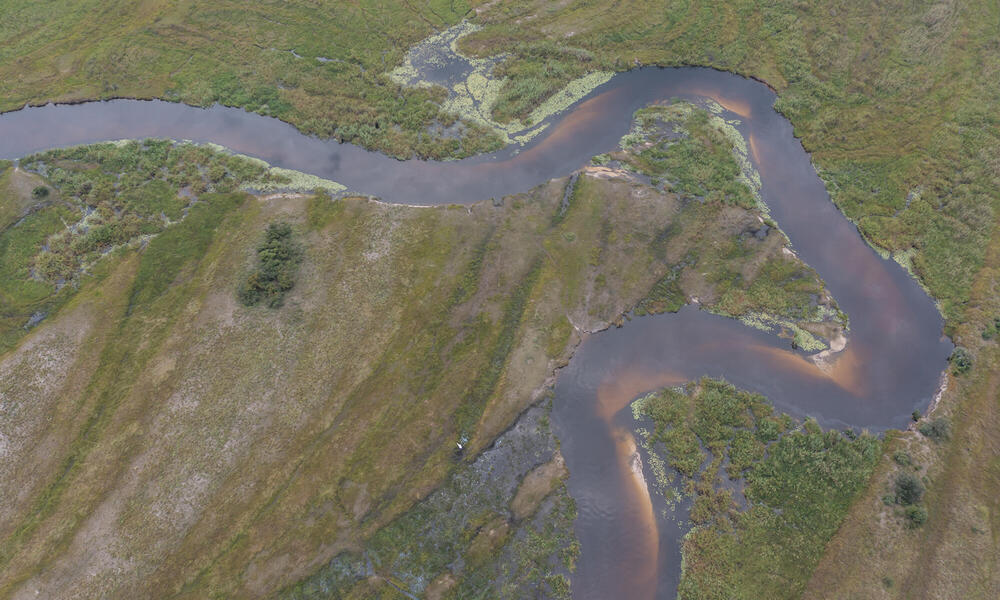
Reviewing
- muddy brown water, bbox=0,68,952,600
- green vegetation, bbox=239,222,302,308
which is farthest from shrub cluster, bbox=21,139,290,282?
green vegetation, bbox=239,222,302,308

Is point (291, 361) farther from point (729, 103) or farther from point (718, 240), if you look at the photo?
point (729, 103)

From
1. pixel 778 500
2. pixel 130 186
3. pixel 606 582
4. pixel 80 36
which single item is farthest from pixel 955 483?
pixel 80 36

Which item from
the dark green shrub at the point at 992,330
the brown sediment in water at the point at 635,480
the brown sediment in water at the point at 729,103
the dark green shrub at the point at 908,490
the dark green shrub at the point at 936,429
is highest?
the brown sediment in water at the point at 729,103

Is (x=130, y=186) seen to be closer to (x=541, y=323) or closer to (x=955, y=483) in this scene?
(x=541, y=323)

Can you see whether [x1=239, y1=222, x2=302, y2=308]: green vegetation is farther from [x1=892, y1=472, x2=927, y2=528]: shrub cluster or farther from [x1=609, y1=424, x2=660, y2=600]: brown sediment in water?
[x1=892, y1=472, x2=927, y2=528]: shrub cluster

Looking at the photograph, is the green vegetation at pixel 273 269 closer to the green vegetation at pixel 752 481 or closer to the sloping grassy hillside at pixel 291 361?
the sloping grassy hillside at pixel 291 361

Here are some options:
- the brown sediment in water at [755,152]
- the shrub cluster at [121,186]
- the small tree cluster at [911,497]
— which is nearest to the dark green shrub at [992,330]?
the small tree cluster at [911,497]

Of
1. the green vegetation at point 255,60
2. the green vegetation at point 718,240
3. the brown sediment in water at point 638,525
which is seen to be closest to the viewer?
the brown sediment in water at point 638,525
